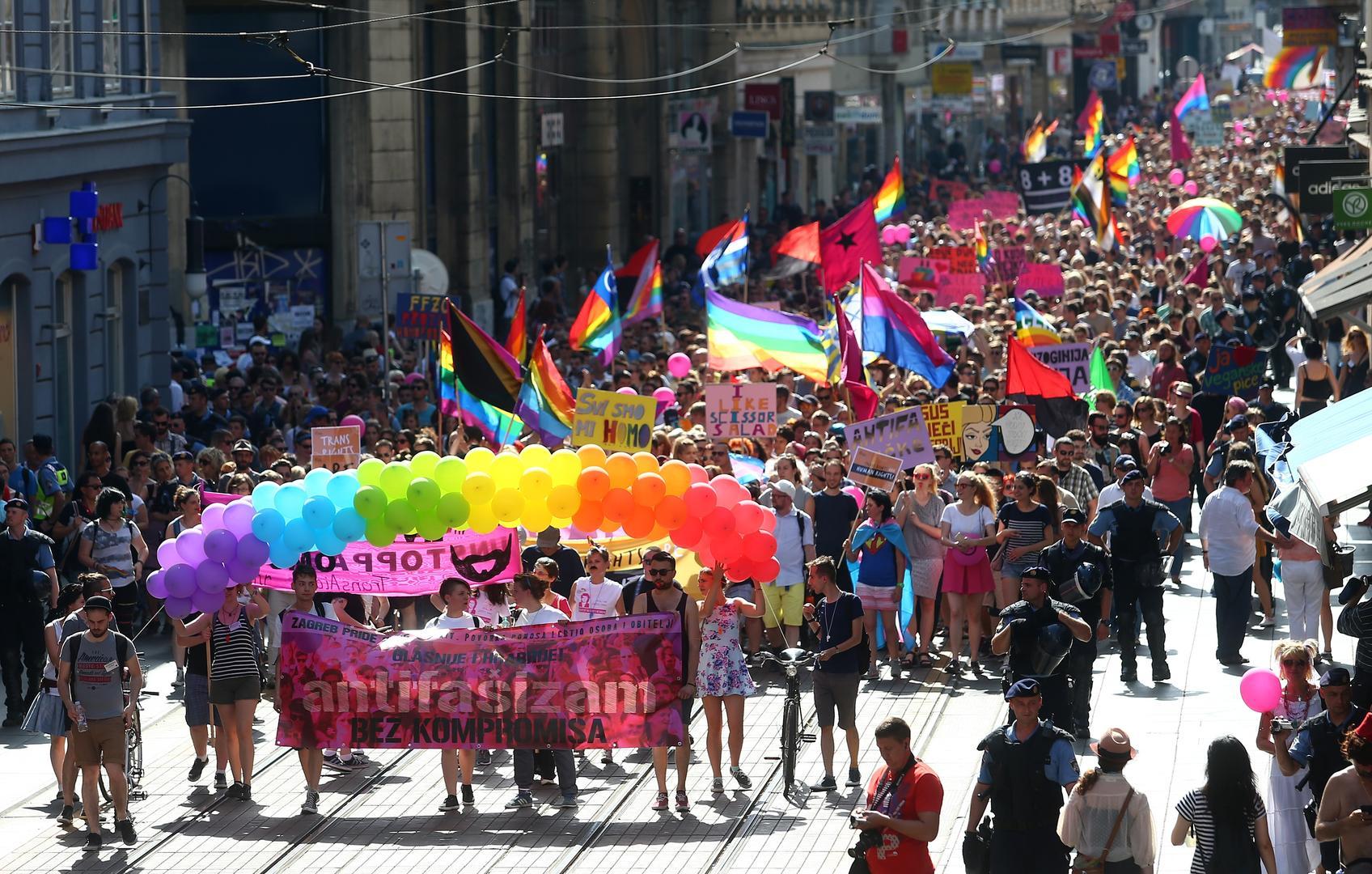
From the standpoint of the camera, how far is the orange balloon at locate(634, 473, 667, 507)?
47.9ft

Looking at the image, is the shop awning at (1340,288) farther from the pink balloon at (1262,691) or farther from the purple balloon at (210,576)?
the purple balloon at (210,576)

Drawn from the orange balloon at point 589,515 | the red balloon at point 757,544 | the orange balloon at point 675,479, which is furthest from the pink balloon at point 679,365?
the red balloon at point 757,544

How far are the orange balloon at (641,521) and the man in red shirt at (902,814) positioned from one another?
451cm

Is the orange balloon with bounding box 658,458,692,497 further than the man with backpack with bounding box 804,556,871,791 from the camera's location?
Yes

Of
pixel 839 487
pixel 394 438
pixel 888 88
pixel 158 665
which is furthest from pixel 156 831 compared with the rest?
pixel 888 88

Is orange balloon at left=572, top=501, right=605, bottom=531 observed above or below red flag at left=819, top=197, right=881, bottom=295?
below

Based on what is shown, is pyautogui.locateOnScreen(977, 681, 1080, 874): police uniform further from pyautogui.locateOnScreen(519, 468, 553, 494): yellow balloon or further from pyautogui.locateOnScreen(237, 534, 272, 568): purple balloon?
pyautogui.locateOnScreen(237, 534, 272, 568): purple balloon

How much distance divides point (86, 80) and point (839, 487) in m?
11.7

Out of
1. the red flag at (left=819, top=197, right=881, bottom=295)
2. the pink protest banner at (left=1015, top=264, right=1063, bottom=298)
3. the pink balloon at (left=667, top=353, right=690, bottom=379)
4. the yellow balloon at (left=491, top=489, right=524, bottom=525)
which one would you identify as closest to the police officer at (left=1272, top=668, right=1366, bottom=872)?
the yellow balloon at (left=491, top=489, right=524, bottom=525)

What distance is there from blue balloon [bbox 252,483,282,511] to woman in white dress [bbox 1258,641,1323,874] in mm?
6114

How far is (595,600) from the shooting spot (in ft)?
48.4

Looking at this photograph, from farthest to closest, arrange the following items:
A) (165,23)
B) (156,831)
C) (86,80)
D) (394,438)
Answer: (165,23)
(86,80)
(394,438)
(156,831)

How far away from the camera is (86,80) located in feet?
84.2

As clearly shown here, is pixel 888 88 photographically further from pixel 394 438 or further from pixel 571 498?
pixel 571 498
